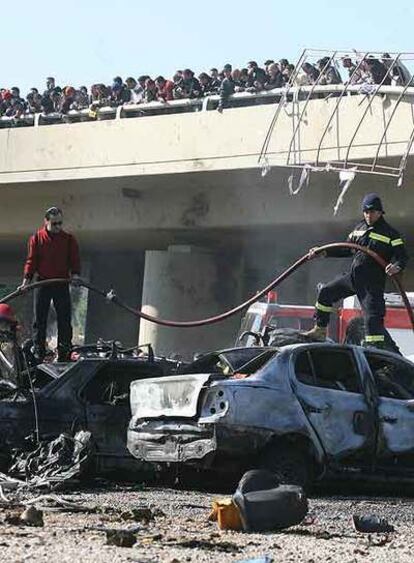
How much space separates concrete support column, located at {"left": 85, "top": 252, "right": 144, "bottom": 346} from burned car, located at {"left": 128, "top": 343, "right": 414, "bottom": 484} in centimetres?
2246

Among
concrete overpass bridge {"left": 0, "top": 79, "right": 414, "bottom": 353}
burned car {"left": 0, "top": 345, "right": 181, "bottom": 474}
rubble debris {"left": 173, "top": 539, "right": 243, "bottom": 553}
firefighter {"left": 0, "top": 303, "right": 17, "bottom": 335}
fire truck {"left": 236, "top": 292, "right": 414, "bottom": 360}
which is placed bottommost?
rubble debris {"left": 173, "top": 539, "right": 243, "bottom": 553}

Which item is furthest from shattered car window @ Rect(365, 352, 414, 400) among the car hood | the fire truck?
the fire truck

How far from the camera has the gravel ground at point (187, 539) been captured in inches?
291

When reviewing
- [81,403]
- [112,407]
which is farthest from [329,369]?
[81,403]

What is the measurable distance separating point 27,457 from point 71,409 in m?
0.71

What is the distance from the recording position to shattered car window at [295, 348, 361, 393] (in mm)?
11523

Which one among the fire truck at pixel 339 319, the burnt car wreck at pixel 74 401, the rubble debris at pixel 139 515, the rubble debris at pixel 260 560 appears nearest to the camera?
the rubble debris at pixel 260 560

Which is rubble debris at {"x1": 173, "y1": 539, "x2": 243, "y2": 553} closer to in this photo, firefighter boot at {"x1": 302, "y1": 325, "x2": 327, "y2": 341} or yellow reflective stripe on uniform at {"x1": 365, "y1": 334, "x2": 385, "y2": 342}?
yellow reflective stripe on uniform at {"x1": 365, "y1": 334, "x2": 385, "y2": 342}

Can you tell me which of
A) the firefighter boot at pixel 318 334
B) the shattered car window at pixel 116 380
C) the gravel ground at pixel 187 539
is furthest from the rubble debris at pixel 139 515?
the firefighter boot at pixel 318 334

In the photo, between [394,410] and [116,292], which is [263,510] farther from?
[116,292]

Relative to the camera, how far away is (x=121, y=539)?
301 inches

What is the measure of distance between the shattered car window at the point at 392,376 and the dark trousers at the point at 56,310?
391 centimetres

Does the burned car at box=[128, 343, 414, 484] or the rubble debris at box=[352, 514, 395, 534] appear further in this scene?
the burned car at box=[128, 343, 414, 484]

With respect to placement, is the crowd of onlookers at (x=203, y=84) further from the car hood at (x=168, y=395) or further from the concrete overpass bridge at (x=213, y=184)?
the car hood at (x=168, y=395)
